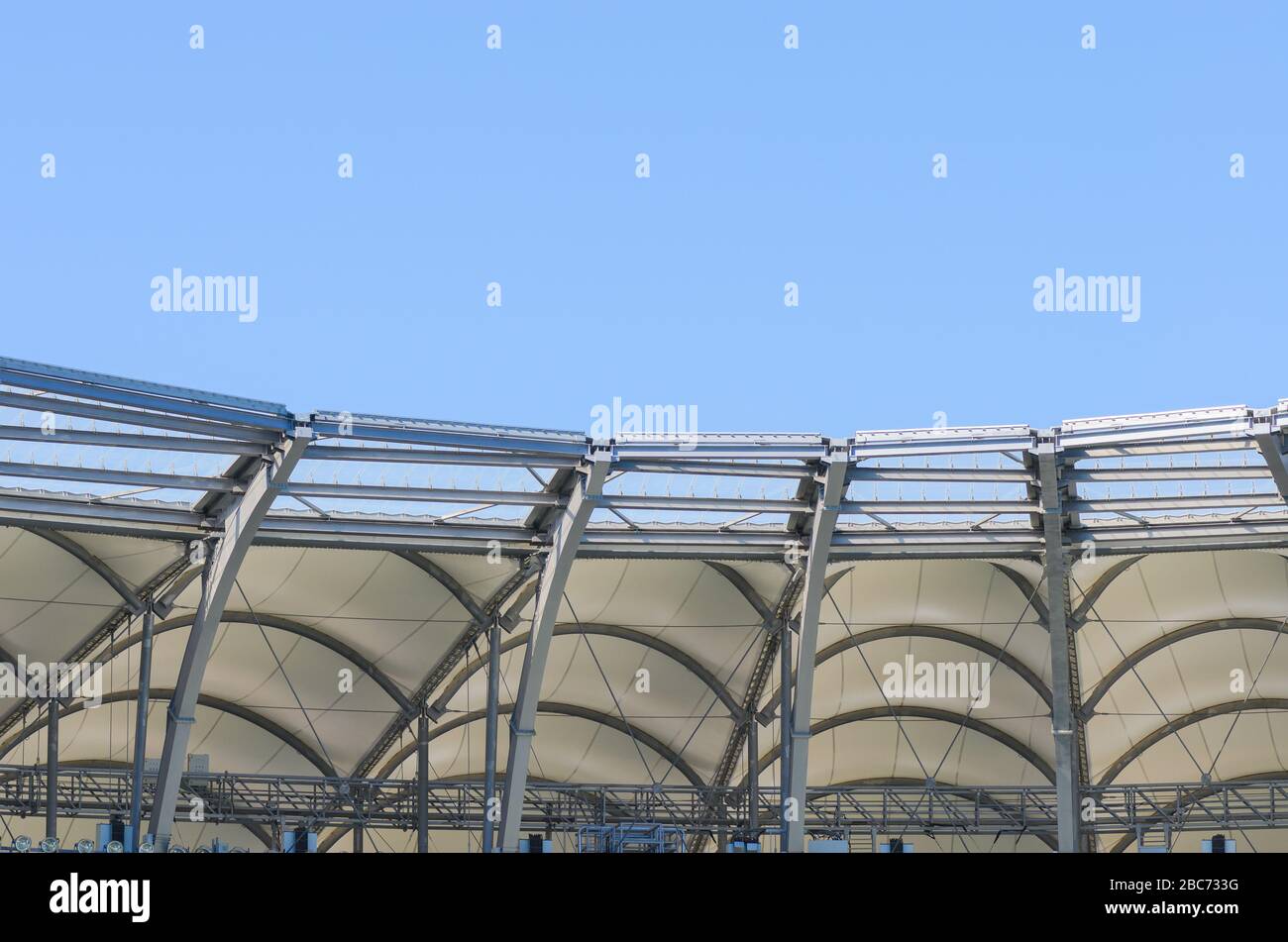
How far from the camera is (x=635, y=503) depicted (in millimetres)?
36844

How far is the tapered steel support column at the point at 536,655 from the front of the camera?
1442 inches

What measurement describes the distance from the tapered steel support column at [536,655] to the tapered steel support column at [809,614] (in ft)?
18.3

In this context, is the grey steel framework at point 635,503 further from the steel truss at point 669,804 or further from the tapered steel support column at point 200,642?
the steel truss at point 669,804

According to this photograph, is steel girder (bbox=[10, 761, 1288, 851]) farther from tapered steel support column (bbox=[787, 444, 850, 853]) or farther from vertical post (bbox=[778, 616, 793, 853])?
tapered steel support column (bbox=[787, 444, 850, 853])

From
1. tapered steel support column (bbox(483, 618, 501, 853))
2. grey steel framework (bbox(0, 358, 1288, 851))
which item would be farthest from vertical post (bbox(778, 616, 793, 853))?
tapered steel support column (bbox(483, 618, 501, 853))

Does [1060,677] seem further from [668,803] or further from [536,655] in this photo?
[668,803]

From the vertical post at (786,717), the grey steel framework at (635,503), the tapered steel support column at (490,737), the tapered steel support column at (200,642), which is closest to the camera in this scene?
the grey steel framework at (635,503)

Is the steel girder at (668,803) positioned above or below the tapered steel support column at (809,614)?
below

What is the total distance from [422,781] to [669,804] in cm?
807

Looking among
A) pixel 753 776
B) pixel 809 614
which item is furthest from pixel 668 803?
pixel 809 614

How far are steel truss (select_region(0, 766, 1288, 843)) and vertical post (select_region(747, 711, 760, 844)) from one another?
1436mm

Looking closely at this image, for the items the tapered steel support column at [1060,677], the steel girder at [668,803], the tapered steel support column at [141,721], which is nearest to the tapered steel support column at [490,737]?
the steel girder at [668,803]
